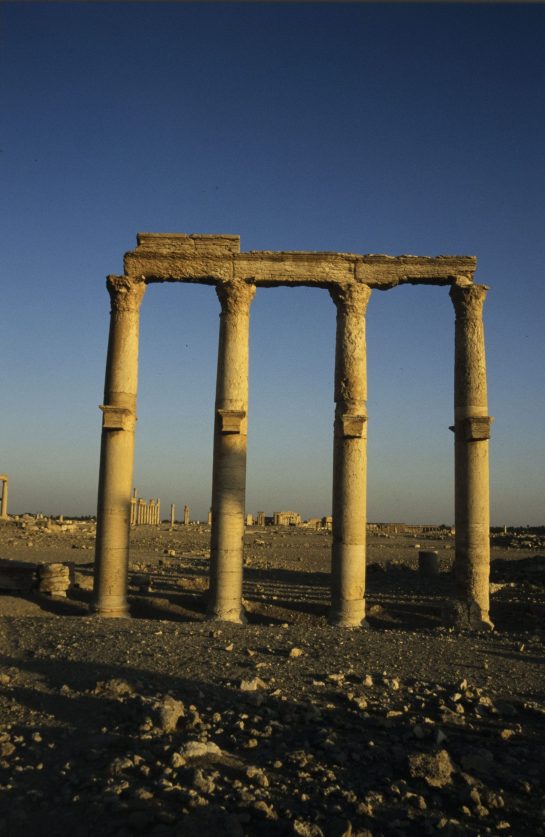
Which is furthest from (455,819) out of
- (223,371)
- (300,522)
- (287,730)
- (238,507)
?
(300,522)

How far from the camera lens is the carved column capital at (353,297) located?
17.5 meters

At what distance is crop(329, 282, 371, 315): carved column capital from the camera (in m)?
17.5

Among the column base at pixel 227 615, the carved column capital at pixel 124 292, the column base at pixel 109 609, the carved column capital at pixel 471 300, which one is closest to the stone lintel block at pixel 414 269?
the carved column capital at pixel 471 300

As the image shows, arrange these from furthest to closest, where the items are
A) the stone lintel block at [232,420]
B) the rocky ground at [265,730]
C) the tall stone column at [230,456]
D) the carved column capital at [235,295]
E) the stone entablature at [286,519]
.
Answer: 1. the stone entablature at [286,519]
2. the carved column capital at [235,295]
3. the stone lintel block at [232,420]
4. the tall stone column at [230,456]
5. the rocky ground at [265,730]

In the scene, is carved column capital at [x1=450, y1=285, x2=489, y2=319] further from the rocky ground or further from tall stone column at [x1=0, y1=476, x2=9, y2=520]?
tall stone column at [x1=0, y1=476, x2=9, y2=520]

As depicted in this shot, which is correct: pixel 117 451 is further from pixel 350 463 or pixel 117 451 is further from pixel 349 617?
pixel 349 617

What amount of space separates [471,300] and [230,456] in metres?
7.18

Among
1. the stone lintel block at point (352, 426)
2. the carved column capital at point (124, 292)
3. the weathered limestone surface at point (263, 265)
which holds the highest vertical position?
the weathered limestone surface at point (263, 265)

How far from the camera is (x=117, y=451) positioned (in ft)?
55.5

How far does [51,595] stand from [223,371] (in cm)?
834

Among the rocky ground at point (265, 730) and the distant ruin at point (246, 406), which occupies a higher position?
the distant ruin at point (246, 406)

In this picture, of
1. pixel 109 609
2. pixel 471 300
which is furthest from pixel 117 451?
pixel 471 300

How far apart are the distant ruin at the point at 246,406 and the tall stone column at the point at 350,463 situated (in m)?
0.03

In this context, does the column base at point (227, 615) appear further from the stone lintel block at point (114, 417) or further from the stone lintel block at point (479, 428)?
the stone lintel block at point (479, 428)
